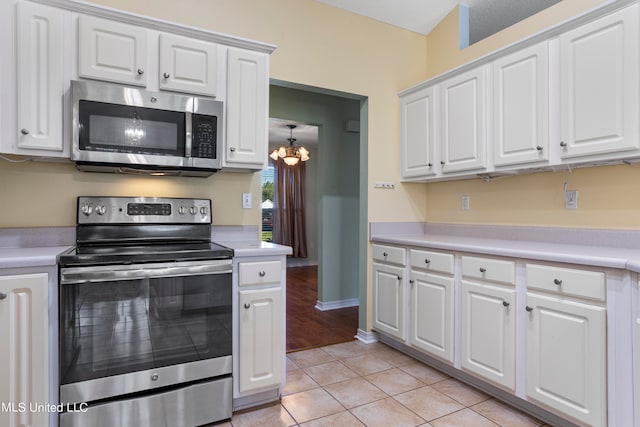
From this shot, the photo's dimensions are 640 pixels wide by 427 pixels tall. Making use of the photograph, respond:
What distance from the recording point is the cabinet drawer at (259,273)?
2.05m

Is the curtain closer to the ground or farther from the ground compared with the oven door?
farther from the ground

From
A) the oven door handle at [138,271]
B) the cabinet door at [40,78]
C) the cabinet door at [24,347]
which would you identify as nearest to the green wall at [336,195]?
the oven door handle at [138,271]

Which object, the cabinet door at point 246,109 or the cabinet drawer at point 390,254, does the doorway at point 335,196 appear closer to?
the cabinet drawer at point 390,254

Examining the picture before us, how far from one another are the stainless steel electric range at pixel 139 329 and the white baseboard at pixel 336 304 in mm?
2336

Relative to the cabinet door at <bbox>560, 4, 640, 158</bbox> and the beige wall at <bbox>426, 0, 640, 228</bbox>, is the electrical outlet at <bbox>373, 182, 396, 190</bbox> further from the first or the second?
the cabinet door at <bbox>560, 4, 640, 158</bbox>

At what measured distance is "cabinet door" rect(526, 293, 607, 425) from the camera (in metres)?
1.69

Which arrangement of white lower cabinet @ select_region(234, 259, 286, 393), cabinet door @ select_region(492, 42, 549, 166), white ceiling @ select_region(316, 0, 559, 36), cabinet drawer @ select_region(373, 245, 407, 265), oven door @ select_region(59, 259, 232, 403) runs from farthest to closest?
white ceiling @ select_region(316, 0, 559, 36)
cabinet drawer @ select_region(373, 245, 407, 265)
cabinet door @ select_region(492, 42, 549, 166)
white lower cabinet @ select_region(234, 259, 286, 393)
oven door @ select_region(59, 259, 232, 403)

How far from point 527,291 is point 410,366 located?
109 cm

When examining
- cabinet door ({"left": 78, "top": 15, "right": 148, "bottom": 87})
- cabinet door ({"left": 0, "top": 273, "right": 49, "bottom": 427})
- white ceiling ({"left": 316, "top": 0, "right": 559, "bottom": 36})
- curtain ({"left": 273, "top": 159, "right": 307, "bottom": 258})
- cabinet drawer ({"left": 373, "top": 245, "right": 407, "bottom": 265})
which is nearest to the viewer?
cabinet door ({"left": 0, "top": 273, "right": 49, "bottom": 427})

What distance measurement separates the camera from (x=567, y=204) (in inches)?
93.5

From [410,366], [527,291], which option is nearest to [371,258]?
[410,366]

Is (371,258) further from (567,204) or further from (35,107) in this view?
(35,107)

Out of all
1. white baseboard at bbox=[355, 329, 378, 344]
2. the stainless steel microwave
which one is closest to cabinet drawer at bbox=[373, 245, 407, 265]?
white baseboard at bbox=[355, 329, 378, 344]

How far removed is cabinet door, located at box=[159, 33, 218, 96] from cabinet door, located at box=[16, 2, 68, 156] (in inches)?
19.3
